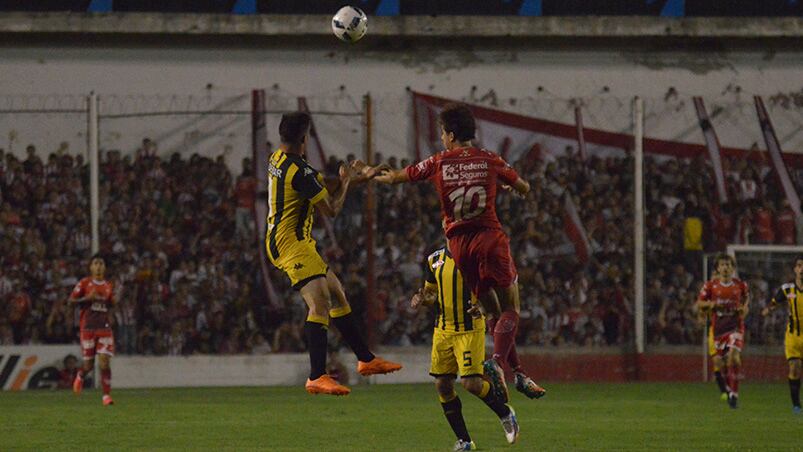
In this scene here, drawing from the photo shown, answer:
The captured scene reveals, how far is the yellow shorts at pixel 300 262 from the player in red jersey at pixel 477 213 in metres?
0.96

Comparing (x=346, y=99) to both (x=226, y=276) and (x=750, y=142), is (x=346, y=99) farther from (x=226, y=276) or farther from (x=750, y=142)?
(x=750, y=142)

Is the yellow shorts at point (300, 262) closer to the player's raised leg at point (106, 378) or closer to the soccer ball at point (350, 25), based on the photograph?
the soccer ball at point (350, 25)

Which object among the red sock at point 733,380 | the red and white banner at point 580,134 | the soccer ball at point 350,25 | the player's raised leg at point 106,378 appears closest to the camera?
the soccer ball at point 350,25

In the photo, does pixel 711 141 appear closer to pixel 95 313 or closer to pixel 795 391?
pixel 795 391

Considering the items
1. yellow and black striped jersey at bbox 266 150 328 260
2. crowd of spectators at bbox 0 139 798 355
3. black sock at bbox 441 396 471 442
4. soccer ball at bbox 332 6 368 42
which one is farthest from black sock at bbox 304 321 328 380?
crowd of spectators at bbox 0 139 798 355

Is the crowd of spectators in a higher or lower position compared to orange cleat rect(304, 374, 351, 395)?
higher

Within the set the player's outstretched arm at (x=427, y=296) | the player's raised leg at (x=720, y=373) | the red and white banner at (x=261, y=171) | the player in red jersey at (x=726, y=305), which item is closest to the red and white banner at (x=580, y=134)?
the red and white banner at (x=261, y=171)

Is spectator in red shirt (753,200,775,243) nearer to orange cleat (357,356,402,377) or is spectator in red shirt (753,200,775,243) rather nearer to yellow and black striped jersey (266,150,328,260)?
orange cleat (357,356,402,377)

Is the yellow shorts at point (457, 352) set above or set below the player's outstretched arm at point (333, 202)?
below

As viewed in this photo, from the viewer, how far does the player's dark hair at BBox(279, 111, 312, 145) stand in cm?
1120

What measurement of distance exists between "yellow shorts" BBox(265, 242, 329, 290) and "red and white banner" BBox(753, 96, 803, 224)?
51.2 ft

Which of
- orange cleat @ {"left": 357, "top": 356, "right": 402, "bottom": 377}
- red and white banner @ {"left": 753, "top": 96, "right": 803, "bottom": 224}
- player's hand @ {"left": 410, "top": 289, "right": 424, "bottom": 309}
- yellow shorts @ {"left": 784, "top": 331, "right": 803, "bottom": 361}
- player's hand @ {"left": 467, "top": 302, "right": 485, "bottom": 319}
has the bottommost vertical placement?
yellow shorts @ {"left": 784, "top": 331, "right": 803, "bottom": 361}

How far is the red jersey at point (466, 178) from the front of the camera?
36.5ft

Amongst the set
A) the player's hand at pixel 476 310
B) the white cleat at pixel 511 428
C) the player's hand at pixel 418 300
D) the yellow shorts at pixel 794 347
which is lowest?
the white cleat at pixel 511 428
